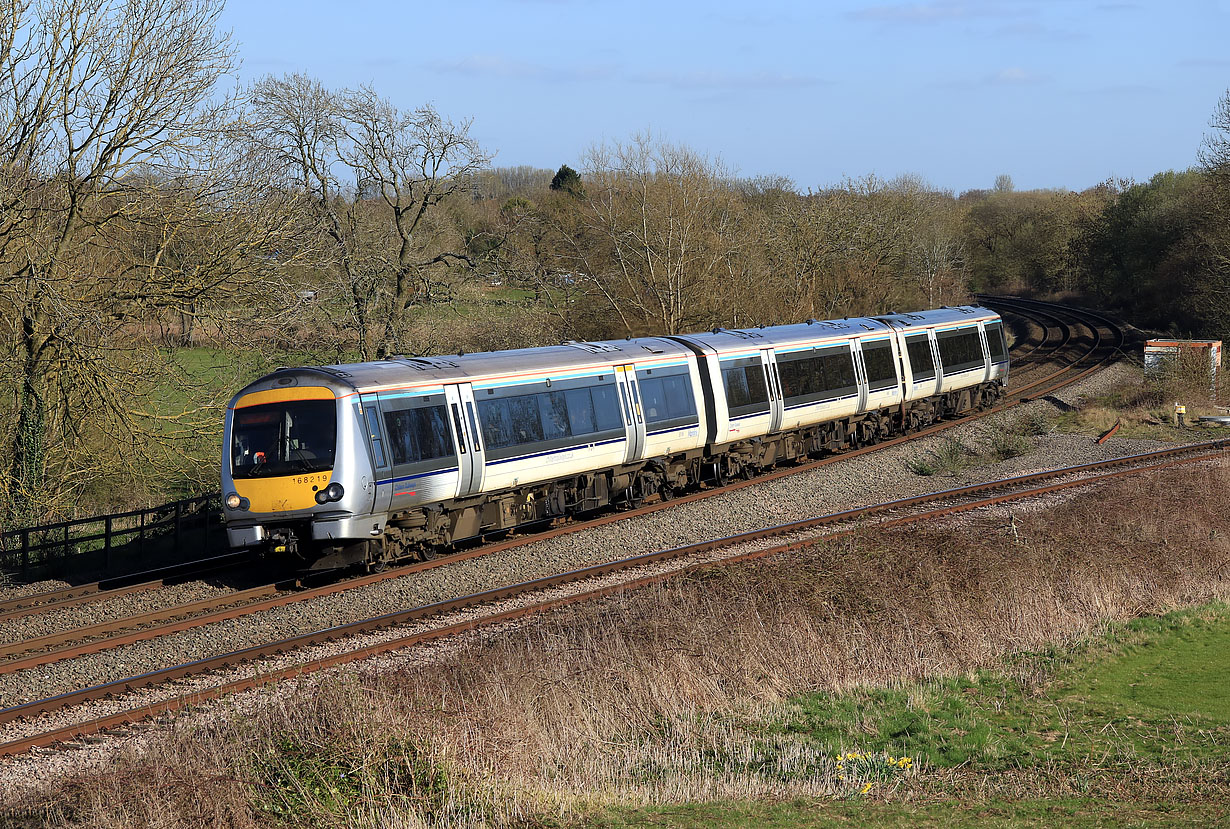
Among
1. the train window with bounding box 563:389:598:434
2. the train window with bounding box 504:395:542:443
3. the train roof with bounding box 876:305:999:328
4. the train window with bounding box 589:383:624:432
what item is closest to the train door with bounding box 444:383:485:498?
the train window with bounding box 504:395:542:443

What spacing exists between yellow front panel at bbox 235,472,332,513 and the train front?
1 cm

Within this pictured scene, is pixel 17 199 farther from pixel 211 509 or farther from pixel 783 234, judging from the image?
pixel 783 234

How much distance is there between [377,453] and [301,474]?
98 cm

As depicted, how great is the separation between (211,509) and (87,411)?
3077 mm

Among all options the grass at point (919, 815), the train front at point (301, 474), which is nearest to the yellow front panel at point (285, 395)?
the train front at point (301, 474)

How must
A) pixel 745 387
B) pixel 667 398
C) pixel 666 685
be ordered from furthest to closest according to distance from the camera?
pixel 745 387 < pixel 667 398 < pixel 666 685

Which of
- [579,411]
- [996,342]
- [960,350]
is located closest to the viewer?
[579,411]

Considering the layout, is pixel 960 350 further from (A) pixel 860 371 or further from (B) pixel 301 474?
(B) pixel 301 474

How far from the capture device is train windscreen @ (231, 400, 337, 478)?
14047mm

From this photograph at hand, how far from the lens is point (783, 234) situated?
43.7m

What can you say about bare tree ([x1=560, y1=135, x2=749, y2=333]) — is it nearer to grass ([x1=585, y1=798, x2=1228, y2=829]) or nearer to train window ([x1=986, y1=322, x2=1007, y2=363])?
train window ([x1=986, y1=322, x2=1007, y2=363])

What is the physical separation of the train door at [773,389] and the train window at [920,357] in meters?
6.37

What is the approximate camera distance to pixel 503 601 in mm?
13148

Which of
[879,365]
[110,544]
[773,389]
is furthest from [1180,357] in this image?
[110,544]
